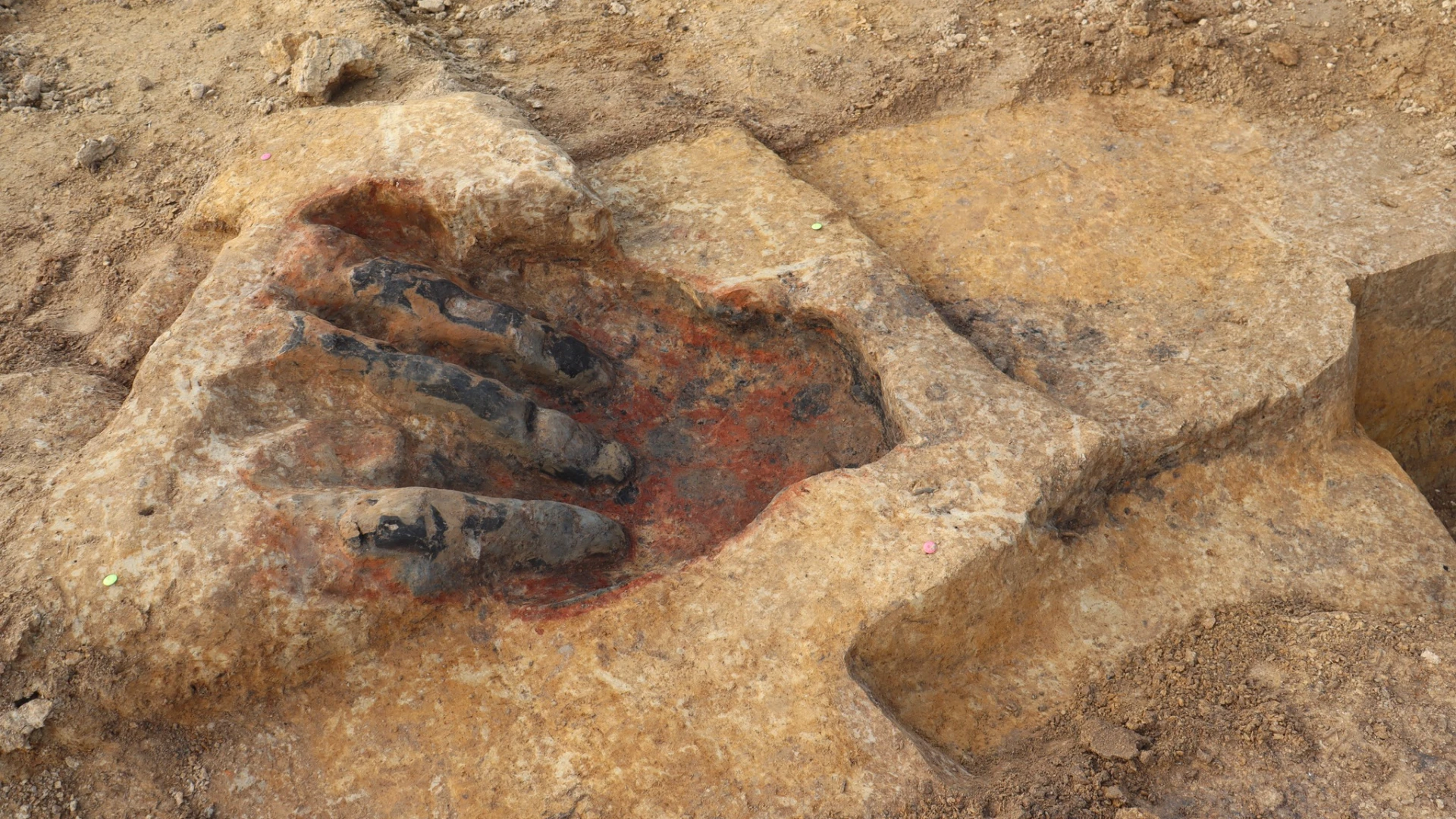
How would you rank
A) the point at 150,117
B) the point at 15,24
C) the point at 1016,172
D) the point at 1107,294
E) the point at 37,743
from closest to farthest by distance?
the point at 37,743
the point at 1107,294
the point at 1016,172
the point at 150,117
the point at 15,24

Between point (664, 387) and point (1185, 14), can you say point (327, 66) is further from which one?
point (1185, 14)

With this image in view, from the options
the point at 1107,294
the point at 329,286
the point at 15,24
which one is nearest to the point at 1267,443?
the point at 1107,294

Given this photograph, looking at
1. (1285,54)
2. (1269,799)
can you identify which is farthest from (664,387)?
(1285,54)

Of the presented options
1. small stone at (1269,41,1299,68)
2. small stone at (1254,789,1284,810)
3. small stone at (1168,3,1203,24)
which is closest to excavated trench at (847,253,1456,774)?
small stone at (1254,789,1284,810)

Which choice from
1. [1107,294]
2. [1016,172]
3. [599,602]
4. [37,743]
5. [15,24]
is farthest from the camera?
[15,24]

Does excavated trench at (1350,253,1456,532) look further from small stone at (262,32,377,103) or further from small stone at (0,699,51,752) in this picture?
small stone at (0,699,51,752)

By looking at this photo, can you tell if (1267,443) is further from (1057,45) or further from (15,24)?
(15,24)
